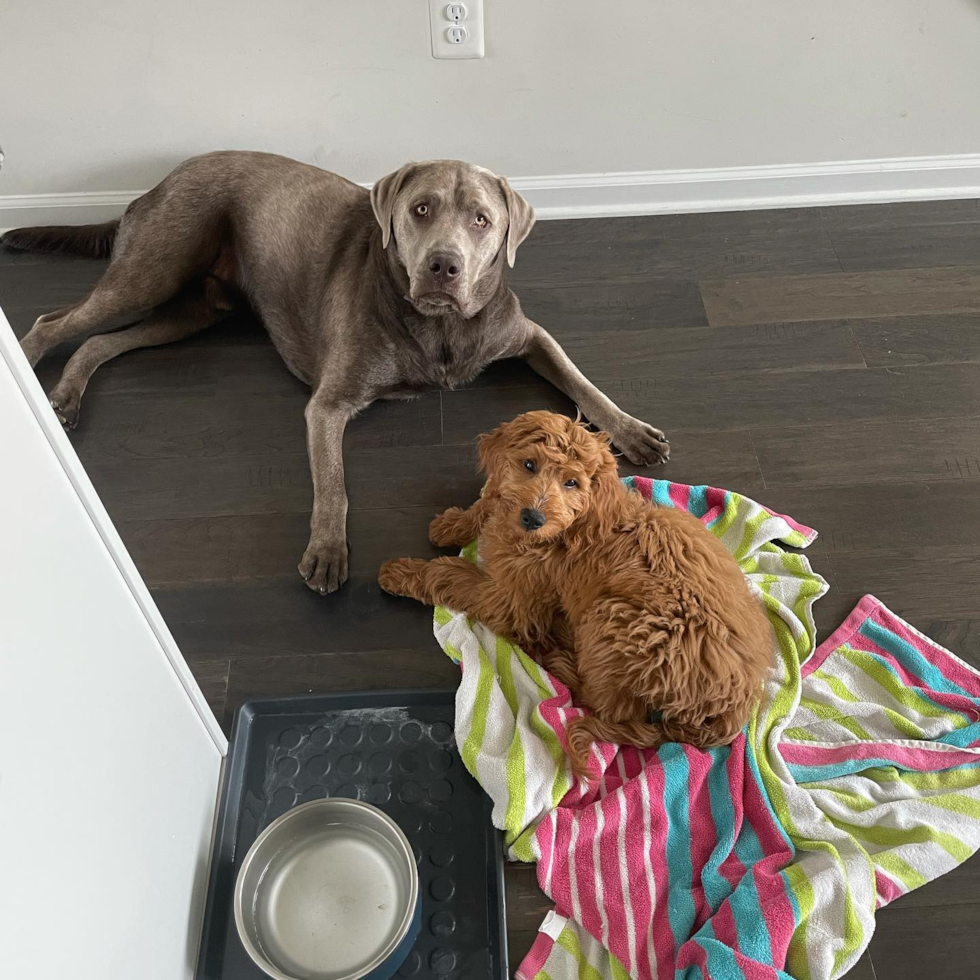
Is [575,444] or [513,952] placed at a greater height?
[575,444]

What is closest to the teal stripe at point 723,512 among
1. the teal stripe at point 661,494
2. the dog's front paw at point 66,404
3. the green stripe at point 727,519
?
the green stripe at point 727,519

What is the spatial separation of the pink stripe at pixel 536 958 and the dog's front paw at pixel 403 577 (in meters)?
0.71

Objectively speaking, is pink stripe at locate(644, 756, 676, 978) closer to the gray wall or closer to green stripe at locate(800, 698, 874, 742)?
green stripe at locate(800, 698, 874, 742)

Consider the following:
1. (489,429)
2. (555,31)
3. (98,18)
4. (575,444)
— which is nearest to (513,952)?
(575,444)

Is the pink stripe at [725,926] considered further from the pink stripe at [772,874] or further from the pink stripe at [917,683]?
the pink stripe at [917,683]

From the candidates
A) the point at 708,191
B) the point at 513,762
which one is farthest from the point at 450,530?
the point at 708,191

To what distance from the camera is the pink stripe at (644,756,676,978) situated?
51.9 inches

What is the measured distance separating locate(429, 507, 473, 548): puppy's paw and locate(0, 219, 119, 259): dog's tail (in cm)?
149

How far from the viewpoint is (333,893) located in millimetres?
1374

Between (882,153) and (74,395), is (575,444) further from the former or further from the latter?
(882,153)

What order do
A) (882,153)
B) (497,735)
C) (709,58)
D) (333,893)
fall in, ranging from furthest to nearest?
1. (882,153)
2. (709,58)
3. (497,735)
4. (333,893)

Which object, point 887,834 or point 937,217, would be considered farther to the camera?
point 937,217

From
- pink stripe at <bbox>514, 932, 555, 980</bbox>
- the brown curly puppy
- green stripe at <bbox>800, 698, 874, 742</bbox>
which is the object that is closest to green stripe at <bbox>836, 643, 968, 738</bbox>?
green stripe at <bbox>800, 698, 874, 742</bbox>

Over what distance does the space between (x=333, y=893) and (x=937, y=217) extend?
8.92 ft
